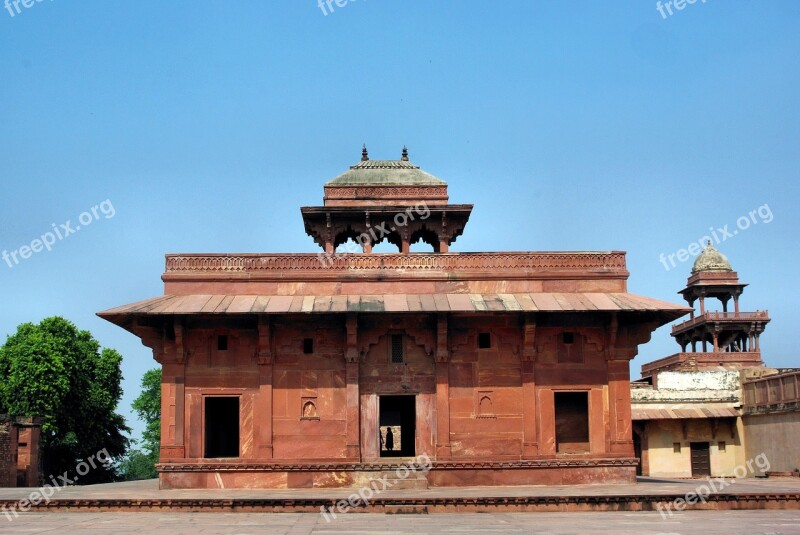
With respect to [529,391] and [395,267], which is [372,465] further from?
[395,267]

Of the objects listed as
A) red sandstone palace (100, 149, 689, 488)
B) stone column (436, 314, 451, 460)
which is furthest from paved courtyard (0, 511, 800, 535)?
stone column (436, 314, 451, 460)

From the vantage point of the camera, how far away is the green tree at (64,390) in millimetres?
42562

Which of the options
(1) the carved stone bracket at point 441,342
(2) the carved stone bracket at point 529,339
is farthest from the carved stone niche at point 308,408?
(2) the carved stone bracket at point 529,339

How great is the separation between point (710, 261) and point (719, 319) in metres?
3.29

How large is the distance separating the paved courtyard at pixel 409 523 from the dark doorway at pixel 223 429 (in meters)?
9.04

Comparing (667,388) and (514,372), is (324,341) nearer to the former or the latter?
(514,372)

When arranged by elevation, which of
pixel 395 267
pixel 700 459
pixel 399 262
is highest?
pixel 399 262

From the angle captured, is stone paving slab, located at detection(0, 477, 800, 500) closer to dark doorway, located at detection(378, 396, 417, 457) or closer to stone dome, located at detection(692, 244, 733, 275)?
dark doorway, located at detection(378, 396, 417, 457)

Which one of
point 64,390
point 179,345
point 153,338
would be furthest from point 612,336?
point 64,390

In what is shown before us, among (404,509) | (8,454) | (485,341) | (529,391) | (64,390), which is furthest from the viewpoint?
(64,390)

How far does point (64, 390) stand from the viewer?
142 ft

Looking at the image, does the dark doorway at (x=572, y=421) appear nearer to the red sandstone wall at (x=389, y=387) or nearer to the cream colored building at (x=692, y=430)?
the red sandstone wall at (x=389, y=387)

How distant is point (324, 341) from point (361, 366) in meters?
1.17

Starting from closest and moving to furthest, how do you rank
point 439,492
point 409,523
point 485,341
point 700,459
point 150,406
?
point 409,523, point 439,492, point 485,341, point 700,459, point 150,406
